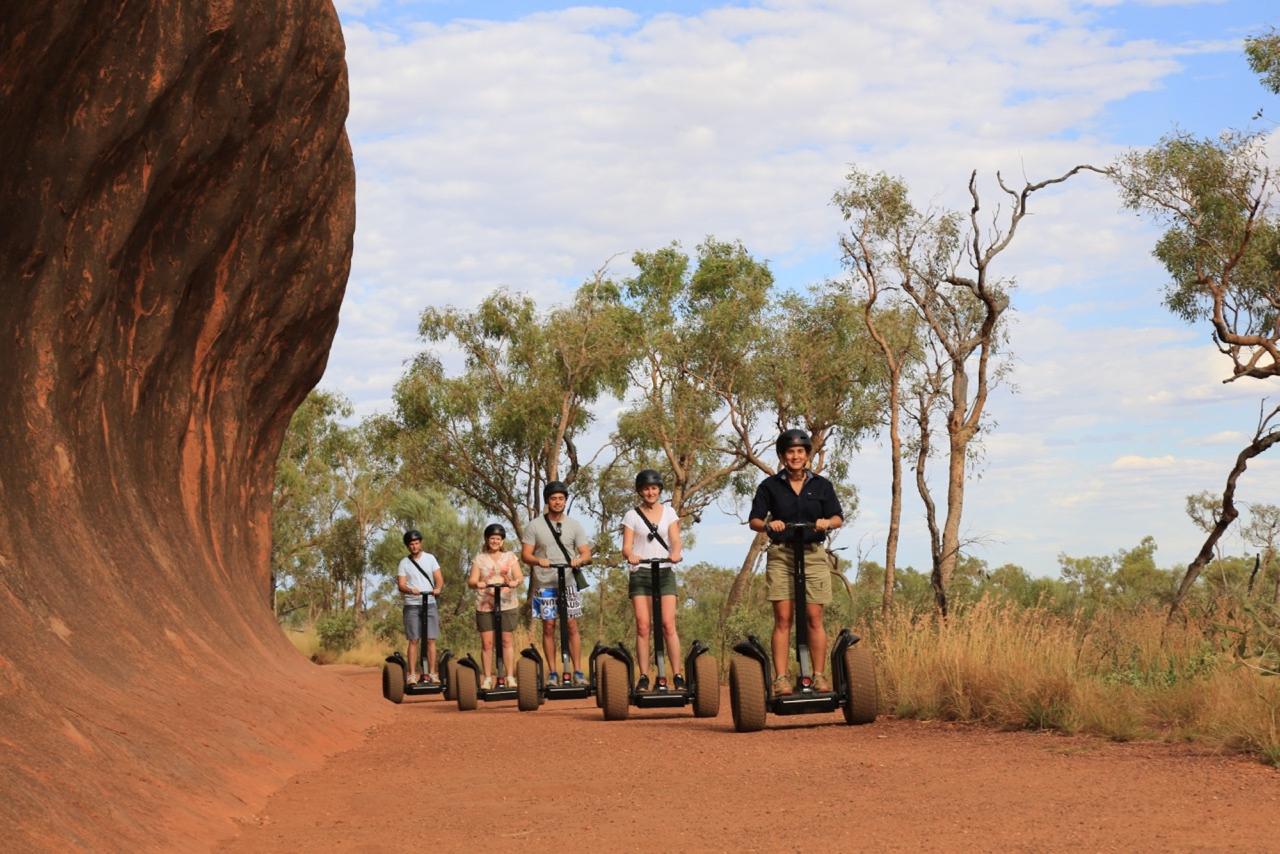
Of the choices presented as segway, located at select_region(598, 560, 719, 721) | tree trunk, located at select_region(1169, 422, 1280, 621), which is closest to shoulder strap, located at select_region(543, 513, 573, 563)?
segway, located at select_region(598, 560, 719, 721)

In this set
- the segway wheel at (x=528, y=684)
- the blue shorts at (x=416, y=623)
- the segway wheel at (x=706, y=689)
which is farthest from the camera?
the blue shorts at (x=416, y=623)

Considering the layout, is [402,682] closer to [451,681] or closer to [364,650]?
[451,681]

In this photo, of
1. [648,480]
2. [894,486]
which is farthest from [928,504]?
[648,480]

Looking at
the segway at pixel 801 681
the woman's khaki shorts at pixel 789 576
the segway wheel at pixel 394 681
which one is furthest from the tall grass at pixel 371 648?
the segway at pixel 801 681

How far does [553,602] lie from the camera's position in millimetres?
15125

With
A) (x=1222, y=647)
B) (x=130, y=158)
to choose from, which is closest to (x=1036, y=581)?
(x=1222, y=647)

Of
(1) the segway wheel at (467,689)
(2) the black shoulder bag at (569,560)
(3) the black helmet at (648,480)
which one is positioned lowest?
(1) the segway wheel at (467,689)

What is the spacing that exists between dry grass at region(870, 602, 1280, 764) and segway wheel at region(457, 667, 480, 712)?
177 inches

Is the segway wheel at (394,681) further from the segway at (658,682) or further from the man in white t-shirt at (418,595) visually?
the segway at (658,682)

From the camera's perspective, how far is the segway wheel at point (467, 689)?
1591 cm

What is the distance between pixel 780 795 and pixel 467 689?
899 cm

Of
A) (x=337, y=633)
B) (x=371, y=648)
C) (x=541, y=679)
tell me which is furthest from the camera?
(x=337, y=633)

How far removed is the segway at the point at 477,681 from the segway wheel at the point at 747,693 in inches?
224

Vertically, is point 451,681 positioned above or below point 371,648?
below
